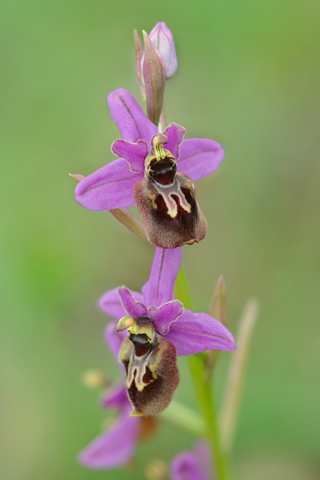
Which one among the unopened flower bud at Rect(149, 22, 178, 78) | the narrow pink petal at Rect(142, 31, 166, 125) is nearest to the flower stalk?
the narrow pink petal at Rect(142, 31, 166, 125)

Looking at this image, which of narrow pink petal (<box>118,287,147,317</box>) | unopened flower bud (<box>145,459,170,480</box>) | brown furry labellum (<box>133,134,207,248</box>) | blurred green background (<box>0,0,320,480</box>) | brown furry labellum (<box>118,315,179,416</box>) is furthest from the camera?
blurred green background (<box>0,0,320,480</box>)

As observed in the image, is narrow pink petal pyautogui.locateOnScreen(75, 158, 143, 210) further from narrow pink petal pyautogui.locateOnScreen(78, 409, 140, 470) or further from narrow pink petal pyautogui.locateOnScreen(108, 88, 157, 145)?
narrow pink petal pyautogui.locateOnScreen(78, 409, 140, 470)

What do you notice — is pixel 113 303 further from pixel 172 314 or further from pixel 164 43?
pixel 164 43

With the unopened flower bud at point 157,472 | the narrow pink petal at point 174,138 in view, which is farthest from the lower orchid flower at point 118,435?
the narrow pink petal at point 174,138

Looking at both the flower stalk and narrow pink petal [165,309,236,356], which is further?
the flower stalk

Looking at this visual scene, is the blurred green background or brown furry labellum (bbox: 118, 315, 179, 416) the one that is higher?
the blurred green background

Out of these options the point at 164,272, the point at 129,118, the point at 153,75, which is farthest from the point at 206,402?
the point at 153,75

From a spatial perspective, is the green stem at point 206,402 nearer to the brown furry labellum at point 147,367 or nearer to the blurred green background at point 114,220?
the brown furry labellum at point 147,367

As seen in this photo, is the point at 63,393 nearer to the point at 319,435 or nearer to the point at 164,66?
the point at 319,435
